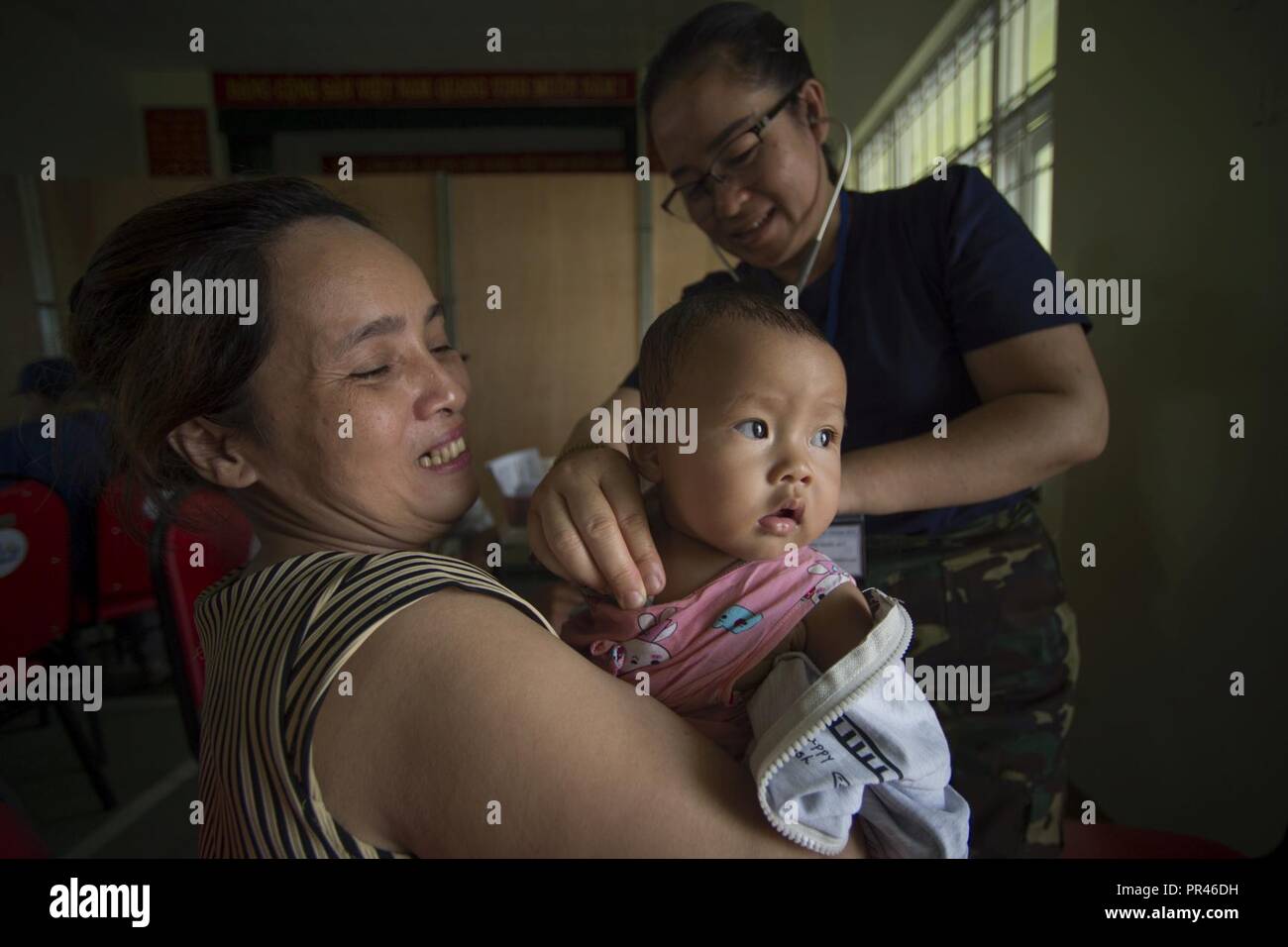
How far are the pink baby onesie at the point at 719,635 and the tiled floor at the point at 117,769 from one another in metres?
1.43

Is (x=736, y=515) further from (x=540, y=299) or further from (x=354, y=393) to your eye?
(x=540, y=299)

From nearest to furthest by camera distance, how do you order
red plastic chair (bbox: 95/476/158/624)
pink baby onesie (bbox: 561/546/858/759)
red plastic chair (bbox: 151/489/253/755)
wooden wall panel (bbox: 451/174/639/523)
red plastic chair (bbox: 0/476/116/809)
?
pink baby onesie (bbox: 561/546/858/759), wooden wall panel (bbox: 451/174/639/523), red plastic chair (bbox: 151/489/253/755), red plastic chair (bbox: 0/476/116/809), red plastic chair (bbox: 95/476/158/624)

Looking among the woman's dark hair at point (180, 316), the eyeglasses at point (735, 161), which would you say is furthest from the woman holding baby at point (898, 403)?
the woman's dark hair at point (180, 316)

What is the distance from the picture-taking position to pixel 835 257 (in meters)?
0.61

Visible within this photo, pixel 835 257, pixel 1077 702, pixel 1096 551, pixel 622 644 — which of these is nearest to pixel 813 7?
pixel 835 257

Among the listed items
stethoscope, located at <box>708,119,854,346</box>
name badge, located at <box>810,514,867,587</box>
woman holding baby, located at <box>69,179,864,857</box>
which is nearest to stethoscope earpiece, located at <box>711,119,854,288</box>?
stethoscope, located at <box>708,119,854,346</box>

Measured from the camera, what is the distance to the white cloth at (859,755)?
1.38ft

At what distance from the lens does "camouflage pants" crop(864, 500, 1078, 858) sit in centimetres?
71

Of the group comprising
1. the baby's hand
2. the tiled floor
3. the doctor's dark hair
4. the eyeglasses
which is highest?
the eyeglasses

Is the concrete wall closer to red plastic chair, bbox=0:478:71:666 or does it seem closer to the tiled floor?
the tiled floor

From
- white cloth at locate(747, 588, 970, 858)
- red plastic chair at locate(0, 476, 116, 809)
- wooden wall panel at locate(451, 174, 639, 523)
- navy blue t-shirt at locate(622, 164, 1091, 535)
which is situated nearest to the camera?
white cloth at locate(747, 588, 970, 858)

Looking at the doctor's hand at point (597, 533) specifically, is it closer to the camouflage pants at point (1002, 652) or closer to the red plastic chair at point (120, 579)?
the camouflage pants at point (1002, 652)
